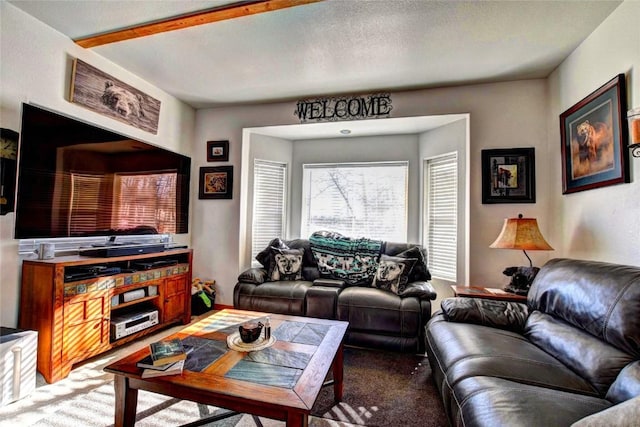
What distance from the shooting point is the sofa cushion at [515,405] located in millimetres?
1039

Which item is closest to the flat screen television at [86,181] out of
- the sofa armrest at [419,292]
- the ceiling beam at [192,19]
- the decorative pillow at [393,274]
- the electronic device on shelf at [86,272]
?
the electronic device on shelf at [86,272]

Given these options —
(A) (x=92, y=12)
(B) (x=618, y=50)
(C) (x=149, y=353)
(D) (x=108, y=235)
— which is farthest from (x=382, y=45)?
(D) (x=108, y=235)

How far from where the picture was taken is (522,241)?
2.36 m

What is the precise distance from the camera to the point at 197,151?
12.9 feet

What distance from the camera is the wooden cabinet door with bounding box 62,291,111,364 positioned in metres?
2.09

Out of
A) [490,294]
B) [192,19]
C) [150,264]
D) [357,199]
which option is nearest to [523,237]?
[490,294]

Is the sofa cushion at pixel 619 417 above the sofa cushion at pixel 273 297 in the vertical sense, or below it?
above

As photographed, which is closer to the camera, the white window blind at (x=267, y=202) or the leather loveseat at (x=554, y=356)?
the leather loveseat at (x=554, y=356)

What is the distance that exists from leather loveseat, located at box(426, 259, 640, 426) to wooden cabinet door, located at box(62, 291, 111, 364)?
8.36 ft

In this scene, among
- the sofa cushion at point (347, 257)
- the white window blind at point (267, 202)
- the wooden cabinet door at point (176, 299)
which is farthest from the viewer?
the white window blind at point (267, 202)

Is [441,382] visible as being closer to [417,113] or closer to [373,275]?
[373,275]

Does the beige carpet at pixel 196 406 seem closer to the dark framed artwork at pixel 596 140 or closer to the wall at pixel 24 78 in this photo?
the wall at pixel 24 78

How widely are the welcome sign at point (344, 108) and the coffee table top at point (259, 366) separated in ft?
7.96

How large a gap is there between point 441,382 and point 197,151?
12.3ft
